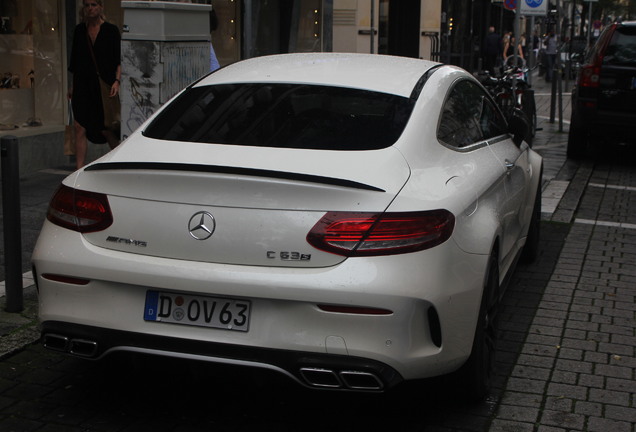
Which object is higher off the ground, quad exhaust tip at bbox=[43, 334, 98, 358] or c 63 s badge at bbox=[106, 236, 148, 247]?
c 63 s badge at bbox=[106, 236, 148, 247]

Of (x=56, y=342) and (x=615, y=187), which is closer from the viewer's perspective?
(x=56, y=342)

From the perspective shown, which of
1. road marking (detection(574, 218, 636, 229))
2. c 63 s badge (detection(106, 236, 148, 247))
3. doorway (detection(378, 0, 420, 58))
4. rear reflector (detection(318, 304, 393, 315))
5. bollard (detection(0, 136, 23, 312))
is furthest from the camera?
doorway (detection(378, 0, 420, 58))

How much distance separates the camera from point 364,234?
147 inches

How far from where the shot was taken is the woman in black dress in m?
8.72

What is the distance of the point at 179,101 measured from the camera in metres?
4.89

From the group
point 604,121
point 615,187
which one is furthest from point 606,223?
point 604,121

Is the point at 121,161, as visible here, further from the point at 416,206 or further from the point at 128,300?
the point at 416,206

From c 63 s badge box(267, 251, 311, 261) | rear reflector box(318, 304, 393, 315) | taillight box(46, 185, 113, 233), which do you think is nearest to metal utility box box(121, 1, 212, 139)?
taillight box(46, 185, 113, 233)

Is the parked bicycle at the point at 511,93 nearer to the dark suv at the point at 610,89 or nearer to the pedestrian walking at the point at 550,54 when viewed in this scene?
the dark suv at the point at 610,89

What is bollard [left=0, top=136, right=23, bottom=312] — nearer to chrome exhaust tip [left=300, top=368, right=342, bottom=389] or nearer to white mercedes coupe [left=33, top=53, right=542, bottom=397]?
white mercedes coupe [left=33, top=53, right=542, bottom=397]

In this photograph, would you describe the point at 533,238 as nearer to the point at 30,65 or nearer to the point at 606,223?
the point at 606,223

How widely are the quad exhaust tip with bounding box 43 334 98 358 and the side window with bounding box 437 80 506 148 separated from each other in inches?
72.1

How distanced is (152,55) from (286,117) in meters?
2.58

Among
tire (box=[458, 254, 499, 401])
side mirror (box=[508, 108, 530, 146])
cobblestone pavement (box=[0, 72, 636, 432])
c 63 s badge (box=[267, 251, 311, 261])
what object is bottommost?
cobblestone pavement (box=[0, 72, 636, 432])
